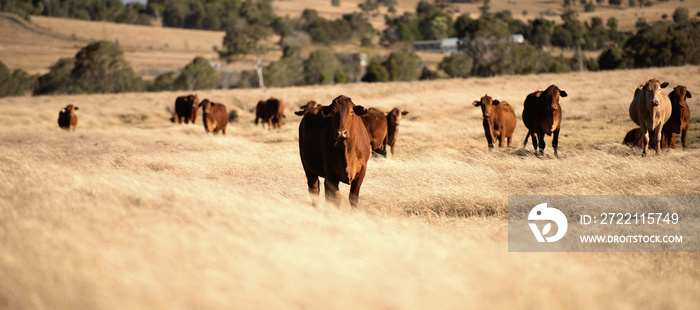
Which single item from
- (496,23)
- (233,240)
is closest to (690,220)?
(233,240)

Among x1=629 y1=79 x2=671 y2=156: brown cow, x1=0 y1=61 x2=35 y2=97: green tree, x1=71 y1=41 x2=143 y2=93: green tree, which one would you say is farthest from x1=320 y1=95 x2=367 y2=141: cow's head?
x1=0 y1=61 x2=35 y2=97: green tree

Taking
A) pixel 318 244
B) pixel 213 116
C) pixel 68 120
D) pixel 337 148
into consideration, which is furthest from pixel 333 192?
pixel 68 120

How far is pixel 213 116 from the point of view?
23.1 metres

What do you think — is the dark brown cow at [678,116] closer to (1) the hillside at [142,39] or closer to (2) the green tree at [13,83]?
(2) the green tree at [13,83]

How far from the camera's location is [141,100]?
4081 centimetres

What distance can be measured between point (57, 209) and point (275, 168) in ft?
23.1

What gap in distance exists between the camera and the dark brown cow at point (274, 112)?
2702cm

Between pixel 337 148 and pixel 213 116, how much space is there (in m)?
16.4

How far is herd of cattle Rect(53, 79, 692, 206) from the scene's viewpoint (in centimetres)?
770

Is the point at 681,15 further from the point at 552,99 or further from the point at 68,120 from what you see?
the point at 68,120

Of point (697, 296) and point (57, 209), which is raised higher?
point (57, 209)

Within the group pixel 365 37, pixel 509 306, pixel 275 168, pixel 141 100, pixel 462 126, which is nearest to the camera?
pixel 509 306

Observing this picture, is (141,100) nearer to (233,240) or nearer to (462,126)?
(462,126)

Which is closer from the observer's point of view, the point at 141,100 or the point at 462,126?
the point at 462,126
